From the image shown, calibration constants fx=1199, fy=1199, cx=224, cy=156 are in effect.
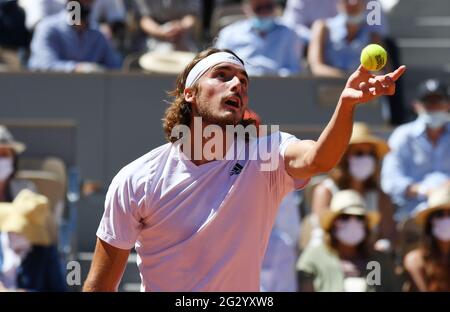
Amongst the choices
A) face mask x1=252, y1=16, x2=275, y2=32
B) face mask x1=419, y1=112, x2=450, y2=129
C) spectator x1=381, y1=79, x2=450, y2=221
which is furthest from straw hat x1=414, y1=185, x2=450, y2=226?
face mask x1=252, y1=16, x2=275, y2=32

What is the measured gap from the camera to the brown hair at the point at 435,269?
7.46m

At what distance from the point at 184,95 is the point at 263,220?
614mm

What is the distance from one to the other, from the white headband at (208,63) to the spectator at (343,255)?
2944 mm

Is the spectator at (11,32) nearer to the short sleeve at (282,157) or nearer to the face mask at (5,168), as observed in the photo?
the face mask at (5,168)

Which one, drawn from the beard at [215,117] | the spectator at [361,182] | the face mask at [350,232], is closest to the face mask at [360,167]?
the spectator at [361,182]

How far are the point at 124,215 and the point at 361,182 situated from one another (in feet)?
12.5

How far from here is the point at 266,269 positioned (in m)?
7.35

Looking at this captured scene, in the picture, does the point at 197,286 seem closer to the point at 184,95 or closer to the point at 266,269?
the point at 184,95

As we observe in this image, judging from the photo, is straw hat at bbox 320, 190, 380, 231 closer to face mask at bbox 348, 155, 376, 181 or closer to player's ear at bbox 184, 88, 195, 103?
face mask at bbox 348, 155, 376, 181

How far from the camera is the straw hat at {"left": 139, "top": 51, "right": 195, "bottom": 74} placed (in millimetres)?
9234

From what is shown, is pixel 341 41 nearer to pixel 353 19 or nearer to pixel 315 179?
pixel 353 19

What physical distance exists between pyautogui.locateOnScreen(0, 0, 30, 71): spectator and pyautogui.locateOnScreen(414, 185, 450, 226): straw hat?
3.73 metres

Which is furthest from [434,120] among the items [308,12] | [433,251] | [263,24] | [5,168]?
[5,168]

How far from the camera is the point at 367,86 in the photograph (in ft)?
12.9
